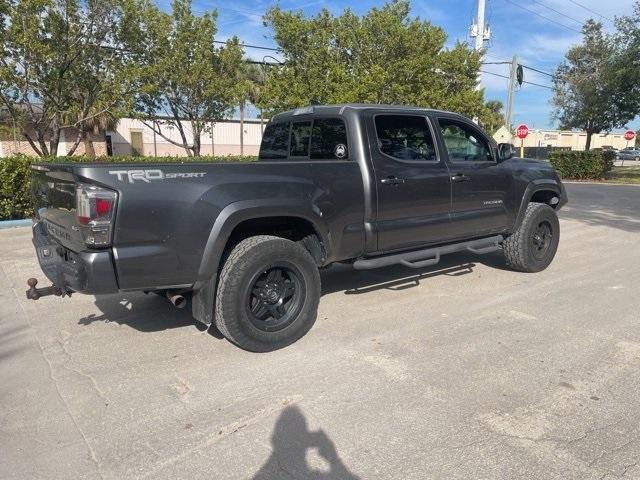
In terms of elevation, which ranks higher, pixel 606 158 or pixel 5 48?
pixel 5 48

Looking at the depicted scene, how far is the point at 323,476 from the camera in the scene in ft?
8.61

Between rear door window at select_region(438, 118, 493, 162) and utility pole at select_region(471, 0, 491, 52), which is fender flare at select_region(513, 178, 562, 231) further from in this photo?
utility pole at select_region(471, 0, 491, 52)

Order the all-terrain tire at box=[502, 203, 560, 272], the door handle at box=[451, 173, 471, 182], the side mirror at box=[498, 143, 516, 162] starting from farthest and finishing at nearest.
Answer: the all-terrain tire at box=[502, 203, 560, 272] → the side mirror at box=[498, 143, 516, 162] → the door handle at box=[451, 173, 471, 182]

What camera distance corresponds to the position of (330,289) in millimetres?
5820

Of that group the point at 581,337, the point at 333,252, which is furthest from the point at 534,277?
the point at 333,252

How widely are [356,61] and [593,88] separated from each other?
17319 millimetres

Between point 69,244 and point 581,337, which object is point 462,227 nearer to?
point 581,337

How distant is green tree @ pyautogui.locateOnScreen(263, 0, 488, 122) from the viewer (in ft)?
55.3

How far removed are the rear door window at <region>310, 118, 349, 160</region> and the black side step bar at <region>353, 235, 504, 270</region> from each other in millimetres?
990

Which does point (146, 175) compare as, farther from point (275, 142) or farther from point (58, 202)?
point (275, 142)

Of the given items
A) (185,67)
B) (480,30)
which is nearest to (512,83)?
(480,30)

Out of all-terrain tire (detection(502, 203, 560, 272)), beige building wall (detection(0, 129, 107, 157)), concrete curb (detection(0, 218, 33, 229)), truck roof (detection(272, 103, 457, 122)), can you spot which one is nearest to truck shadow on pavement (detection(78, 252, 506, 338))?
all-terrain tire (detection(502, 203, 560, 272))

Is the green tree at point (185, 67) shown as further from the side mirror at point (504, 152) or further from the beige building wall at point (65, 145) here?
the side mirror at point (504, 152)

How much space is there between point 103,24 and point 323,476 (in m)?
15.0
